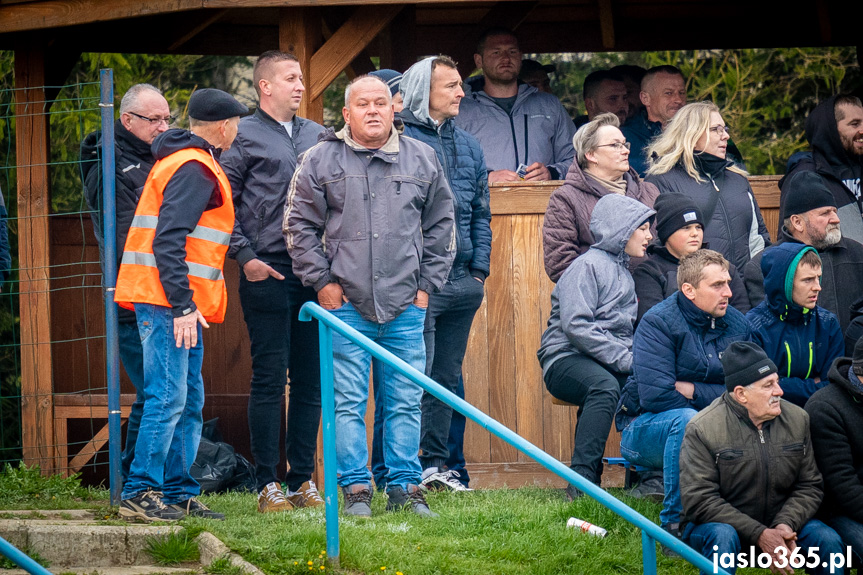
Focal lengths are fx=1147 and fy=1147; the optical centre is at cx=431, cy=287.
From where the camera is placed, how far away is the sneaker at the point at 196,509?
5.35m

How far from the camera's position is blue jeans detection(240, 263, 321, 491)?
5.89m

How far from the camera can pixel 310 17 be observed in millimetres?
7109

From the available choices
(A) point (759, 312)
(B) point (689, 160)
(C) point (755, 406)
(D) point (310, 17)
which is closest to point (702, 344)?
(A) point (759, 312)

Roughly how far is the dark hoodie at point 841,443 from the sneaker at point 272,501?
8.18ft

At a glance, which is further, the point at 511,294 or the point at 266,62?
the point at 511,294

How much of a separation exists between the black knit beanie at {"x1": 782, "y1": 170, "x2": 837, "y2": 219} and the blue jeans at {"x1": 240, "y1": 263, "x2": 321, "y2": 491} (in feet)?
8.54

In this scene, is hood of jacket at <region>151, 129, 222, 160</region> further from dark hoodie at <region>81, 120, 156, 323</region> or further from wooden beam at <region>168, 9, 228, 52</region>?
wooden beam at <region>168, 9, 228, 52</region>

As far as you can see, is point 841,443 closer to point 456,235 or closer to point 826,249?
point 826,249

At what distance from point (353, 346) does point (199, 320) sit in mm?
722

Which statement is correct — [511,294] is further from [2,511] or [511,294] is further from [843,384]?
[2,511]

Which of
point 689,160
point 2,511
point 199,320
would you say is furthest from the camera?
point 689,160

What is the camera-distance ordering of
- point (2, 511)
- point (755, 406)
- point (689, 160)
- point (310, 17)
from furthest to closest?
1. point (310, 17)
2. point (689, 160)
3. point (2, 511)
4. point (755, 406)

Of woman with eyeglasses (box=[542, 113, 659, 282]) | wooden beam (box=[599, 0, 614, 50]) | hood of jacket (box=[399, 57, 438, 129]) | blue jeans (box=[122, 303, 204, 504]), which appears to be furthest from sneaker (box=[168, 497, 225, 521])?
wooden beam (box=[599, 0, 614, 50])

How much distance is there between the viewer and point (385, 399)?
18.1ft
